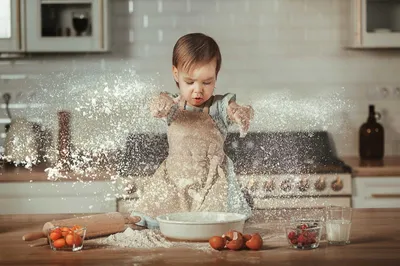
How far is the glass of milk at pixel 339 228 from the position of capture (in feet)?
5.85

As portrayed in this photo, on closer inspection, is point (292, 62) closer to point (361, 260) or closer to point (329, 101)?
point (329, 101)

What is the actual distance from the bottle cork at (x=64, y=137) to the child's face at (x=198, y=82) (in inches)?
69.7

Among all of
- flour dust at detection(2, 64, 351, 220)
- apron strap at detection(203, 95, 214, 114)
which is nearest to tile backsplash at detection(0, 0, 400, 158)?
flour dust at detection(2, 64, 351, 220)

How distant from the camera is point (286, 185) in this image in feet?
10.8

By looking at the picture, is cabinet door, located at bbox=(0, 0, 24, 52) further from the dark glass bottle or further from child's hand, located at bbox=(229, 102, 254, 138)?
child's hand, located at bbox=(229, 102, 254, 138)

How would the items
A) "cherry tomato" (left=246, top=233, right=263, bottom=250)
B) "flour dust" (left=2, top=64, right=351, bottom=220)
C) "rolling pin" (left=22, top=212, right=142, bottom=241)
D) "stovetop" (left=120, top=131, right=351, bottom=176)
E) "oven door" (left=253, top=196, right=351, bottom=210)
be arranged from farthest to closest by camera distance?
1. "flour dust" (left=2, top=64, right=351, bottom=220)
2. "stovetop" (left=120, top=131, right=351, bottom=176)
3. "oven door" (left=253, top=196, right=351, bottom=210)
4. "rolling pin" (left=22, top=212, right=142, bottom=241)
5. "cherry tomato" (left=246, top=233, right=263, bottom=250)

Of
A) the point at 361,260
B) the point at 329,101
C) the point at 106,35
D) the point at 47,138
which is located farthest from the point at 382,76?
the point at 361,260

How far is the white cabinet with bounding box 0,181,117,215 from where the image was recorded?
10.9 ft

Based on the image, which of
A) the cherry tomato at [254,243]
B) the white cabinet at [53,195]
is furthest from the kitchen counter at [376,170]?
the cherry tomato at [254,243]

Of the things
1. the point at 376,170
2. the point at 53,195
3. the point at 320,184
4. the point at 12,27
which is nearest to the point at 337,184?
the point at 320,184

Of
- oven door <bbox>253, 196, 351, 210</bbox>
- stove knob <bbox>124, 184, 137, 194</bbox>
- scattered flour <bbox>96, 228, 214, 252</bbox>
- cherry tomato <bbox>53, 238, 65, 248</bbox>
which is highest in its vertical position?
cherry tomato <bbox>53, 238, 65, 248</bbox>

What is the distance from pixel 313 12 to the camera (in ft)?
12.6

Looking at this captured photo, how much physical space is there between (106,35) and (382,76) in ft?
4.53

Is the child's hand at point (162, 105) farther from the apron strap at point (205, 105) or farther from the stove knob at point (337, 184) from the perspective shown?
the stove knob at point (337, 184)
